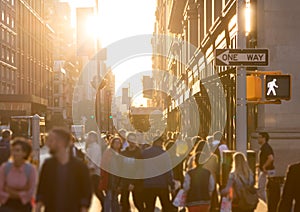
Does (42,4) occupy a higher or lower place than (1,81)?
higher

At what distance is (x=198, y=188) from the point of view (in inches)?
384

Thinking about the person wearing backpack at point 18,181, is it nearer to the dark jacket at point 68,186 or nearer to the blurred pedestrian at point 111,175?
the dark jacket at point 68,186

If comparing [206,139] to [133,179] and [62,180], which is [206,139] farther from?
[62,180]

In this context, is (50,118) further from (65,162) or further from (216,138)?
(65,162)

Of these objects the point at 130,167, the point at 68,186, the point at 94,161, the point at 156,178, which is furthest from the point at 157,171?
the point at 68,186

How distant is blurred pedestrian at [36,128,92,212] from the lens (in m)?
7.53

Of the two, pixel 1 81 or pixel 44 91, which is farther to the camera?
pixel 44 91

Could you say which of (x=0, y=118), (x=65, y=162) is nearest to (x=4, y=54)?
(x=0, y=118)

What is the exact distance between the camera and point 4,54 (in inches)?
3472

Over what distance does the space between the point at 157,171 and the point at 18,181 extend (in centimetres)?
439

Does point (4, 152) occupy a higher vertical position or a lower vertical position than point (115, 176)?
higher

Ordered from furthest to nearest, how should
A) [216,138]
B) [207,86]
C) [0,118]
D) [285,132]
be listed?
[0,118], [207,86], [285,132], [216,138]

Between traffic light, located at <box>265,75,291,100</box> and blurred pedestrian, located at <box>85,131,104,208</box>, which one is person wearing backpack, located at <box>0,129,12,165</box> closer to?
blurred pedestrian, located at <box>85,131,104,208</box>

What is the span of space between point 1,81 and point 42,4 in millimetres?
40846
